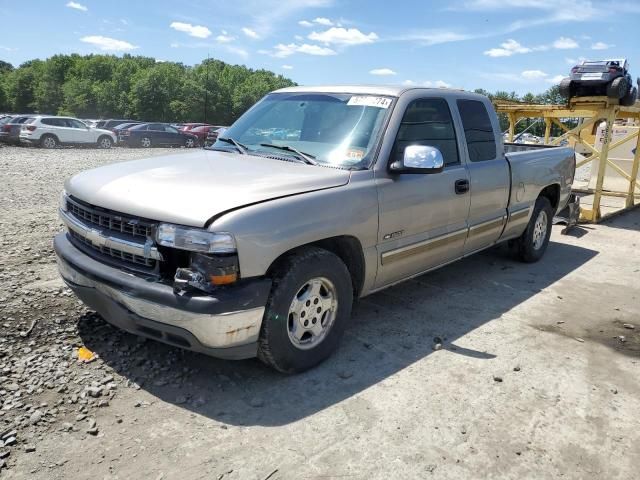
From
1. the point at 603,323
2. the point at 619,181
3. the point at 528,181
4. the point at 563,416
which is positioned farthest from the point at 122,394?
the point at 619,181

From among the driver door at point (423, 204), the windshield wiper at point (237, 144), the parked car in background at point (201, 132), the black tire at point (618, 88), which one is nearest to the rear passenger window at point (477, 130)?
the driver door at point (423, 204)

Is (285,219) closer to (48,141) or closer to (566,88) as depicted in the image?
(566,88)

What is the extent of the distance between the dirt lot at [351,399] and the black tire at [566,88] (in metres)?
5.21

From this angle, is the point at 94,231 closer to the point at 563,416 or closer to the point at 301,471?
the point at 301,471

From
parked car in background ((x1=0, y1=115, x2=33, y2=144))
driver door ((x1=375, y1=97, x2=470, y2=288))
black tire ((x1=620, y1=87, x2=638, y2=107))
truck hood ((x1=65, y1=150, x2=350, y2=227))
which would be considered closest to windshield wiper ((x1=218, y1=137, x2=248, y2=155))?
truck hood ((x1=65, y1=150, x2=350, y2=227))

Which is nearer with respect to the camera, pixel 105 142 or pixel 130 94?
pixel 105 142

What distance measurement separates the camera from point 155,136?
96.5 ft

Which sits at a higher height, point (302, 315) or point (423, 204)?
point (423, 204)

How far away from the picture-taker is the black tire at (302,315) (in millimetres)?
3068

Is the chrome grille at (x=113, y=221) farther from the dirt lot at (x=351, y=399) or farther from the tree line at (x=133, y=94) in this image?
the tree line at (x=133, y=94)

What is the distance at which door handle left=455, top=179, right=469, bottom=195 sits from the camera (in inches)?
174

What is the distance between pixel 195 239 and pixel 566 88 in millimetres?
8313

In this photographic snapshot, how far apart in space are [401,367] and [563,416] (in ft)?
3.42

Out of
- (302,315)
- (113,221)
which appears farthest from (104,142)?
(302,315)
